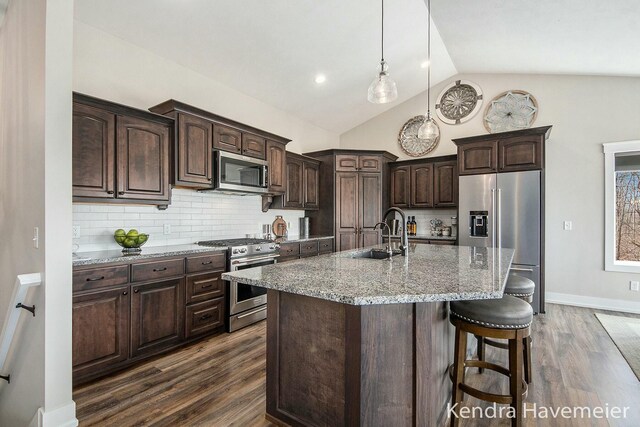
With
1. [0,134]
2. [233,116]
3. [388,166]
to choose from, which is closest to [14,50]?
[0,134]

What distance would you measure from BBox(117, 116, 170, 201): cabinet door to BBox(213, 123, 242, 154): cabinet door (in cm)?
55

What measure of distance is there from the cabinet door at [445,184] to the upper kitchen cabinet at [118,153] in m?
4.04

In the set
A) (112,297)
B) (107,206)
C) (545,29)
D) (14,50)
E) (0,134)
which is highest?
(545,29)

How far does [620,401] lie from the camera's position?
211 centimetres

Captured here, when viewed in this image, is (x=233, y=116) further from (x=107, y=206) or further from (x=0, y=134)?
(x=0, y=134)

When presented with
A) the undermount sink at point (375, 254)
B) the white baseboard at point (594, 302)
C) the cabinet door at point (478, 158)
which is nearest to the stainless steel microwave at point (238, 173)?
the undermount sink at point (375, 254)

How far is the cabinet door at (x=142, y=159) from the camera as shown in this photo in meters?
2.73

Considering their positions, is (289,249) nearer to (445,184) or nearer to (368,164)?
(368,164)

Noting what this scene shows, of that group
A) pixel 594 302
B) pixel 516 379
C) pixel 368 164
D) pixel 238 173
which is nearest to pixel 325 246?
→ pixel 368 164

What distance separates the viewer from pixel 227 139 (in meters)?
3.62

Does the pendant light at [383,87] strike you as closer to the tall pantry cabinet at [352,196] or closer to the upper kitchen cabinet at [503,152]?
the upper kitchen cabinet at [503,152]

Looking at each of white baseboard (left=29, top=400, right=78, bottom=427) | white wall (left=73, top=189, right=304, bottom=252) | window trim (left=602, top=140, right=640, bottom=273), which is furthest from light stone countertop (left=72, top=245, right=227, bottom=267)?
window trim (left=602, top=140, right=640, bottom=273)

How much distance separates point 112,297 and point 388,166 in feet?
14.9

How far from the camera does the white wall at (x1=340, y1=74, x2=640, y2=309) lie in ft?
13.6
